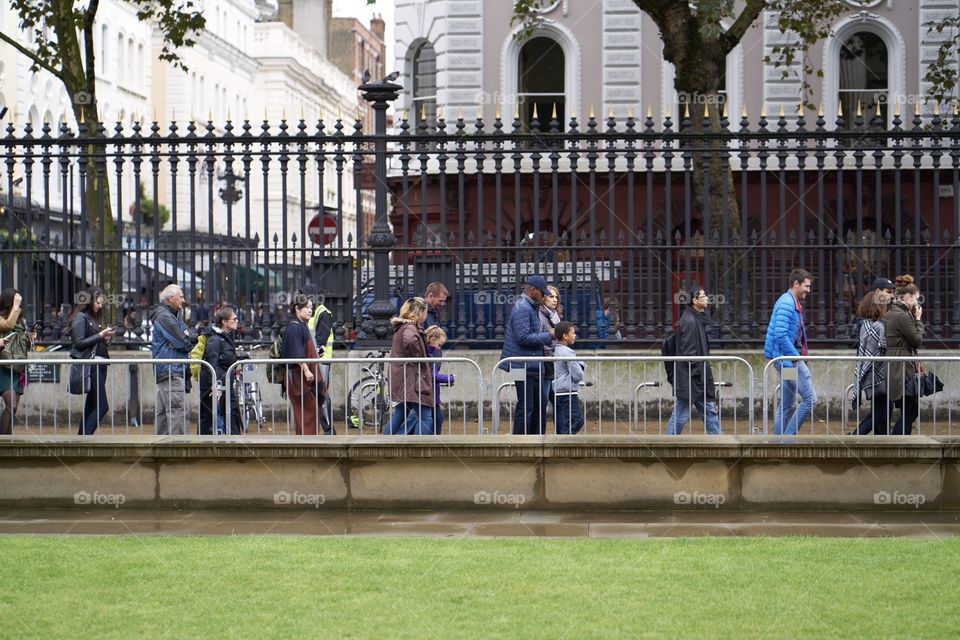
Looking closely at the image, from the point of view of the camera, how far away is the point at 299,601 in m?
8.07

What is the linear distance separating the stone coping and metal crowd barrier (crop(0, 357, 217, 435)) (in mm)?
325

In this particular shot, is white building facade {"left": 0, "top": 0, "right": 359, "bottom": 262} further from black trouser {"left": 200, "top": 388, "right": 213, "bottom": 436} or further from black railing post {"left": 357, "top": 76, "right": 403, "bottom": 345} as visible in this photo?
black trouser {"left": 200, "top": 388, "right": 213, "bottom": 436}

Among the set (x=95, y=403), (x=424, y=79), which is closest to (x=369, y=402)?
(x=95, y=403)

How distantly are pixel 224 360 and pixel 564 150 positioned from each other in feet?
14.5

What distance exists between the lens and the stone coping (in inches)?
437

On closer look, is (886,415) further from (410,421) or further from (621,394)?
(410,421)

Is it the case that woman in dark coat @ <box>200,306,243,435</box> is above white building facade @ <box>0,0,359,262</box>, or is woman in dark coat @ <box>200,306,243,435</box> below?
below

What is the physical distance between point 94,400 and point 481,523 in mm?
3416

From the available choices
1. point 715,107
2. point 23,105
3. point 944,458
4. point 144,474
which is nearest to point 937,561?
point 944,458

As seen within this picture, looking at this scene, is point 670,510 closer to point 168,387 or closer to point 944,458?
point 944,458

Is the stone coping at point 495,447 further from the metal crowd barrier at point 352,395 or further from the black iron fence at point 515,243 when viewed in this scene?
the black iron fence at point 515,243

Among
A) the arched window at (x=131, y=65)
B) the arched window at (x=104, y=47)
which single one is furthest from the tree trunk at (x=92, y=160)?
the arched window at (x=131, y=65)

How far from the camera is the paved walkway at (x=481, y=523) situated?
1042 cm

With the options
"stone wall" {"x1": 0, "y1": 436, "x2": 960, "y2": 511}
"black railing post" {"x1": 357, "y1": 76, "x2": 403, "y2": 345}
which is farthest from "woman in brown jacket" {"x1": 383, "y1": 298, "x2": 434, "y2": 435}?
"black railing post" {"x1": 357, "y1": 76, "x2": 403, "y2": 345}
